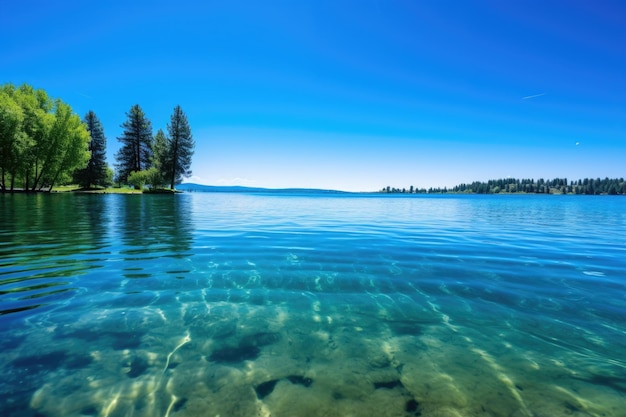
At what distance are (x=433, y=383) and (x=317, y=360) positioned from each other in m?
1.58

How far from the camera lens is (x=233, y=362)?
425cm

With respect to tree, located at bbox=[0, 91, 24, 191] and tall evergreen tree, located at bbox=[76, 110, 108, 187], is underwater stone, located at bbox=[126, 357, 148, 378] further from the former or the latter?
tall evergreen tree, located at bbox=[76, 110, 108, 187]

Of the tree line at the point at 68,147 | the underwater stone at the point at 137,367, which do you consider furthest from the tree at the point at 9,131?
the underwater stone at the point at 137,367

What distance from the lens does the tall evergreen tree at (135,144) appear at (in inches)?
3450

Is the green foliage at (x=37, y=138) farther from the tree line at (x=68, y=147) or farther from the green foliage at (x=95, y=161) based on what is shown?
the green foliage at (x=95, y=161)

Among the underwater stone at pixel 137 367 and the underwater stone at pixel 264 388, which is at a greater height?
the underwater stone at pixel 137 367

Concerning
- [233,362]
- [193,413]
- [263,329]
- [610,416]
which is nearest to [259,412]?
[193,413]

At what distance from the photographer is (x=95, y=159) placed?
81.7 metres

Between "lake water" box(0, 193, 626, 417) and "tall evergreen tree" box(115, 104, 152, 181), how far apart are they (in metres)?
91.5

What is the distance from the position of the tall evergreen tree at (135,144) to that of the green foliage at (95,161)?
179 inches

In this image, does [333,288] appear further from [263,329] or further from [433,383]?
[433,383]

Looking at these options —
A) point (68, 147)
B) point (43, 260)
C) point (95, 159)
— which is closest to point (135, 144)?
point (95, 159)

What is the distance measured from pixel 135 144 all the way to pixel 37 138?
34.2 metres

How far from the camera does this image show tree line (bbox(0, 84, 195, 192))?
51.0 m
